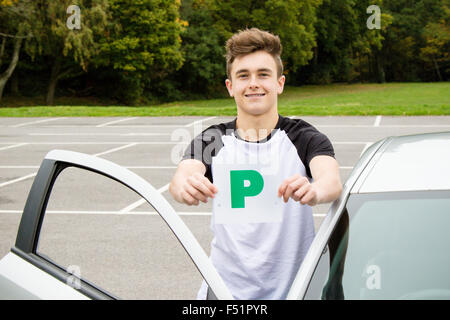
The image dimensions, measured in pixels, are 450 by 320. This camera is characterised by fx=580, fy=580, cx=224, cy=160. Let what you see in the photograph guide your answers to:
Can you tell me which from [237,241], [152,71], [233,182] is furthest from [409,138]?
[152,71]

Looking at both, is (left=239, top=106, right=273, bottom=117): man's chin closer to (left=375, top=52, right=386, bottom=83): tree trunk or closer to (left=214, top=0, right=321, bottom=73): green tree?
(left=214, top=0, right=321, bottom=73): green tree

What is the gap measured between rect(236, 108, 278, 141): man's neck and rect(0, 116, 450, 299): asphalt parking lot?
272 millimetres

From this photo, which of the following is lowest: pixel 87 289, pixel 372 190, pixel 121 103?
pixel 121 103

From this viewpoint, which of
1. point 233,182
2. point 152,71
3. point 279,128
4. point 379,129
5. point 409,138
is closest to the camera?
point 233,182

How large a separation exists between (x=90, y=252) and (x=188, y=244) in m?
4.35

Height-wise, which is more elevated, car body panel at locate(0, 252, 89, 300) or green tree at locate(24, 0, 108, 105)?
green tree at locate(24, 0, 108, 105)

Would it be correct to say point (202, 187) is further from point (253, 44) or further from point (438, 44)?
point (438, 44)

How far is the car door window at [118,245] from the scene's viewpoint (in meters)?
4.63

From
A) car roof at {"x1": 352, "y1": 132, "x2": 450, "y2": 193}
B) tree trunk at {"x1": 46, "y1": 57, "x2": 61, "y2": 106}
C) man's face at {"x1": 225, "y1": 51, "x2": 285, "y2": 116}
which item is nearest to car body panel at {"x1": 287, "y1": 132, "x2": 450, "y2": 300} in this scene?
car roof at {"x1": 352, "y1": 132, "x2": 450, "y2": 193}

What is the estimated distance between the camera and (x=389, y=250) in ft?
6.87

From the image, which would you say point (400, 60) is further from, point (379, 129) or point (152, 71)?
point (379, 129)

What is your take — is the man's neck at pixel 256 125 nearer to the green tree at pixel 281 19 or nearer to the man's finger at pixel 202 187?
the man's finger at pixel 202 187

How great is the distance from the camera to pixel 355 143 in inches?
526

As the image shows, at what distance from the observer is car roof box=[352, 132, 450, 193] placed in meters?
2.16
